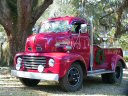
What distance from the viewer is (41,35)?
1061cm

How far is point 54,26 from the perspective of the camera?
11.2 metres

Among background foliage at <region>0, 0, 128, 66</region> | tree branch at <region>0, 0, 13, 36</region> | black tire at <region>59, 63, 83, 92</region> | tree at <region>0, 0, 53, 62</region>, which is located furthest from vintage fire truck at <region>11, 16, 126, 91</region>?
background foliage at <region>0, 0, 128, 66</region>

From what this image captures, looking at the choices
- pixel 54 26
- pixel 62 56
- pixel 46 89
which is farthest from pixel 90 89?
pixel 54 26

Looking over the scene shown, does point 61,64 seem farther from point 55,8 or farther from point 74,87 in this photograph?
point 55,8

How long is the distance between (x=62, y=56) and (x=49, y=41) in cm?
88

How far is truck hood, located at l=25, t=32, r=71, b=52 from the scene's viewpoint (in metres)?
10.3

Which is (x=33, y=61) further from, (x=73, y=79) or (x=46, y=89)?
(x=73, y=79)

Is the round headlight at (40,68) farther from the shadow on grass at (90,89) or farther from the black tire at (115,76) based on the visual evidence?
the black tire at (115,76)

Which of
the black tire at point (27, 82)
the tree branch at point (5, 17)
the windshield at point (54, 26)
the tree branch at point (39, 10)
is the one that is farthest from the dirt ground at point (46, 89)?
the tree branch at point (39, 10)

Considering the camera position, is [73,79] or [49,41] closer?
[73,79]

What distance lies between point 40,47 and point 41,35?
1.44 feet

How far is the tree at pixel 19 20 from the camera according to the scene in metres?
13.3

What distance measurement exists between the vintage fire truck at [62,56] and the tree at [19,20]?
6.66 feet

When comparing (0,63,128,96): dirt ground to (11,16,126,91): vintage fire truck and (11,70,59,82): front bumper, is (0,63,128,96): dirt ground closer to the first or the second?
(11,16,126,91): vintage fire truck
